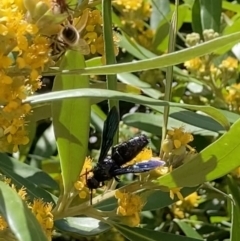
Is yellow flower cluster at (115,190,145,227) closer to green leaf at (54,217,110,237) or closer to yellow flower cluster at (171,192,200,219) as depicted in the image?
green leaf at (54,217,110,237)

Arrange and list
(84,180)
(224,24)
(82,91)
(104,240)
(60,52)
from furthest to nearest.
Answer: (224,24)
(104,240)
(84,180)
(60,52)
(82,91)

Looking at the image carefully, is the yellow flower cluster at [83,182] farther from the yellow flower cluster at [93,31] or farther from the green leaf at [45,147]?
the green leaf at [45,147]

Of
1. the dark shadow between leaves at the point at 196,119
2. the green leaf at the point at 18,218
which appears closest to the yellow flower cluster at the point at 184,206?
the dark shadow between leaves at the point at 196,119

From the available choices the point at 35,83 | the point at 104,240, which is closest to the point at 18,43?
the point at 35,83

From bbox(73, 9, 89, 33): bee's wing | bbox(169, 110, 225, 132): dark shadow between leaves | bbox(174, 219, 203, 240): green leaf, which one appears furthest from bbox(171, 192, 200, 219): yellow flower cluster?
bbox(73, 9, 89, 33): bee's wing

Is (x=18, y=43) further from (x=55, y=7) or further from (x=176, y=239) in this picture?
(x=176, y=239)

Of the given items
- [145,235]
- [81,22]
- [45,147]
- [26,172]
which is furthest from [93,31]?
[45,147]
